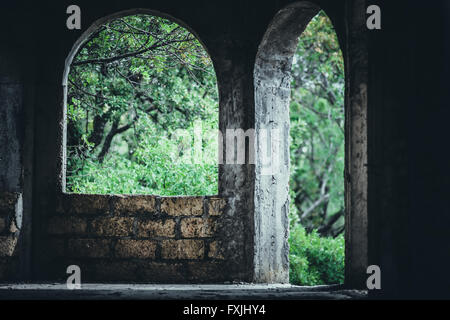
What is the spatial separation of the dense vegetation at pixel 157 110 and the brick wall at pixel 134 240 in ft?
6.26

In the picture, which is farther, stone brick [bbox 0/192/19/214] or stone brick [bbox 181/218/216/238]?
stone brick [bbox 181/218/216/238]

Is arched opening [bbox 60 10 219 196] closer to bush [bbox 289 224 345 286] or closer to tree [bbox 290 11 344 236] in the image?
bush [bbox 289 224 345 286]

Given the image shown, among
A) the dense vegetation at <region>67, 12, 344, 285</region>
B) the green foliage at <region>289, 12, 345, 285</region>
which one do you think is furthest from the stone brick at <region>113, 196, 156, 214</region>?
the green foliage at <region>289, 12, 345, 285</region>

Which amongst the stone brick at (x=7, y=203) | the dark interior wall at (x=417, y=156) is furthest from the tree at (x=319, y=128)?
the dark interior wall at (x=417, y=156)

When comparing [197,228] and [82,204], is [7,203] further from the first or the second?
[197,228]

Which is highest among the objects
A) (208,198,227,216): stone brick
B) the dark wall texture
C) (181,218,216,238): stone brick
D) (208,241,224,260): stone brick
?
the dark wall texture

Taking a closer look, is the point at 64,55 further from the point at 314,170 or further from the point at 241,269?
the point at 314,170

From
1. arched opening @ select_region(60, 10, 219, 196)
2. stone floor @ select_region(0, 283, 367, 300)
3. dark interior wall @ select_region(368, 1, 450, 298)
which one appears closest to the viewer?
dark interior wall @ select_region(368, 1, 450, 298)

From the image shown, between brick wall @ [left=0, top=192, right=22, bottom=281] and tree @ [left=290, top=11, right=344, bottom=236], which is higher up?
tree @ [left=290, top=11, right=344, bottom=236]

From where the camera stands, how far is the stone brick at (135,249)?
4.63 m

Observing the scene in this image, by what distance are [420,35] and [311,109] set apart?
904 cm

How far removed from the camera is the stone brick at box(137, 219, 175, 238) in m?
4.65

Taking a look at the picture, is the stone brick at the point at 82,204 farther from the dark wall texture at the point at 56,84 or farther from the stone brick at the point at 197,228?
the stone brick at the point at 197,228

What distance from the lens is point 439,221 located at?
2830mm
